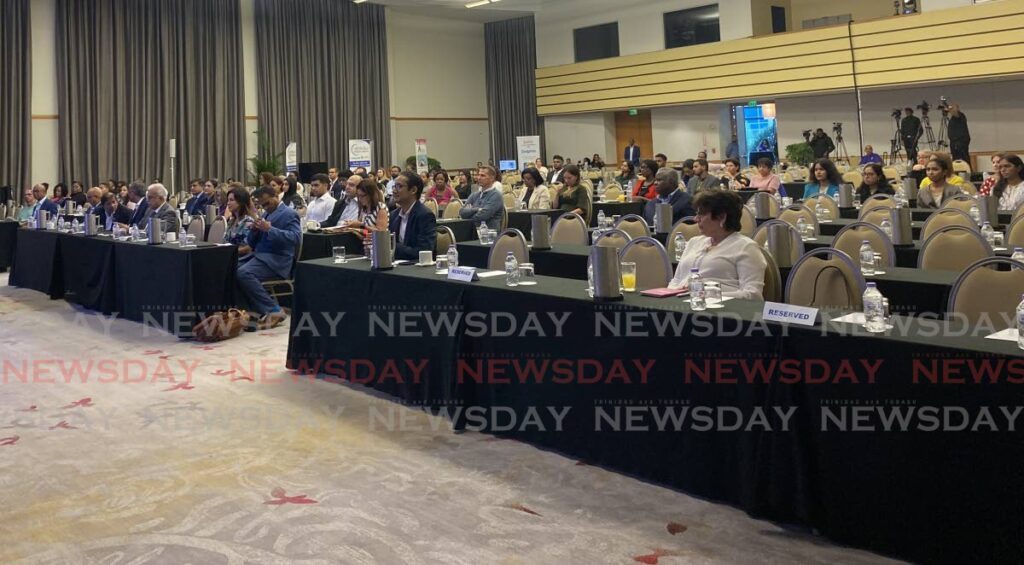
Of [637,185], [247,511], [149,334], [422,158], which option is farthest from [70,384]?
[422,158]

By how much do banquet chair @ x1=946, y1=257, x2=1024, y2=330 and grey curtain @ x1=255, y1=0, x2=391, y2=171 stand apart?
1856 centimetres

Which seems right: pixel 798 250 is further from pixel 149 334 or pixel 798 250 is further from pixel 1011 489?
pixel 149 334

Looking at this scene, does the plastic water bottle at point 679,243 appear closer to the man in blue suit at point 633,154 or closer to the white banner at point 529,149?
the white banner at point 529,149

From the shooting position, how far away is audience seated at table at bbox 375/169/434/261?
19.8 ft

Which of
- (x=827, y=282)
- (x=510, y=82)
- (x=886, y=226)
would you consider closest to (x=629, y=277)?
(x=827, y=282)

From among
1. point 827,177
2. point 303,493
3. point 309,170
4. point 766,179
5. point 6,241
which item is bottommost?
point 303,493

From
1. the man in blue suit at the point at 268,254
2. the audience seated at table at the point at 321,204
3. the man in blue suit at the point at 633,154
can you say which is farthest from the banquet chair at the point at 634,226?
the man in blue suit at the point at 633,154

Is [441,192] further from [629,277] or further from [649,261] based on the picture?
[629,277]

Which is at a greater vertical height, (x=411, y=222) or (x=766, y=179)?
(x=766, y=179)

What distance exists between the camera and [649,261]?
484 cm

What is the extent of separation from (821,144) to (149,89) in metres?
13.4

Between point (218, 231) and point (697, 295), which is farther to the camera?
point (218, 231)

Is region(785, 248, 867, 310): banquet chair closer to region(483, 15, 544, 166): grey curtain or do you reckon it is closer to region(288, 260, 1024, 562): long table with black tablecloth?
region(288, 260, 1024, 562): long table with black tablecloth

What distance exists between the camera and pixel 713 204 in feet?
13.4
